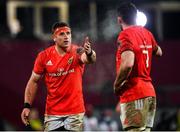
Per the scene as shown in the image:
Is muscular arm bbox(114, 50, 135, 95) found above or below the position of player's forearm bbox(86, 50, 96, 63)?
below

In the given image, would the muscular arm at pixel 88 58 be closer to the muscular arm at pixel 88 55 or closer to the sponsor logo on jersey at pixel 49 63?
the muscular arm at pixel 88 55

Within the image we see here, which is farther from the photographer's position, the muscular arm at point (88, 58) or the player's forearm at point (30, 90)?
the player's forearm at point (30, 90)

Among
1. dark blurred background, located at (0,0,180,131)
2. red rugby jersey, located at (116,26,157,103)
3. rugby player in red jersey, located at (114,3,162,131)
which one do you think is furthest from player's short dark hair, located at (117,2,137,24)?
dark blurred background, located at (0,0,180,131)

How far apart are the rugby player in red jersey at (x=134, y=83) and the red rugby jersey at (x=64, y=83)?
4.36ft

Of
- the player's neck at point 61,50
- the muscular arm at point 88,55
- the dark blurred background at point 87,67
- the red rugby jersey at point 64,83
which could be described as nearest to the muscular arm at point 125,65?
the muscular arm at point 88,55

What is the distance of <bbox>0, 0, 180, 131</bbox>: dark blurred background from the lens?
20.2m

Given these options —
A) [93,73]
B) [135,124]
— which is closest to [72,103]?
[135,124]

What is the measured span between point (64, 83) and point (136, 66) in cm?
161

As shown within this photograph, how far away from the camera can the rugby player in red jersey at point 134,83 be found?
1018 cm

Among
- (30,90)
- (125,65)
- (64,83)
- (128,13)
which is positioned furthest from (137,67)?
(30,90)

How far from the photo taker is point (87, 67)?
20.8m

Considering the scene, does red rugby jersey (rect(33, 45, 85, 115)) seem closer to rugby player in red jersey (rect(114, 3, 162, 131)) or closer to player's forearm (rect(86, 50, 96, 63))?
player's forearm (rect(86, 50, 96, 63))

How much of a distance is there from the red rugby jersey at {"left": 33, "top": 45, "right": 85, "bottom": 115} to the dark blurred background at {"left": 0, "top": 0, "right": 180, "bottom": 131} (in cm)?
685

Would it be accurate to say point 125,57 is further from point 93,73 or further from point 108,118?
point 93,73
